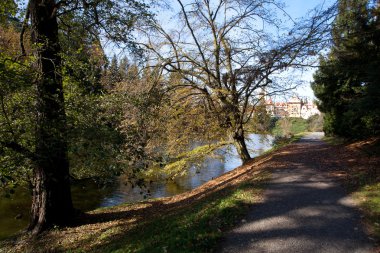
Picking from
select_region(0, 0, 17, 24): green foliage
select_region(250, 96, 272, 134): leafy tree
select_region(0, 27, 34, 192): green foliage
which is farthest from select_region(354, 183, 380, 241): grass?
select_region(0, 0, 17, 24): green foliage

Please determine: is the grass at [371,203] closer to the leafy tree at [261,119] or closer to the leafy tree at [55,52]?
the leafy tree at [55,52]

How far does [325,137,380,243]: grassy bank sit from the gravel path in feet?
0.68

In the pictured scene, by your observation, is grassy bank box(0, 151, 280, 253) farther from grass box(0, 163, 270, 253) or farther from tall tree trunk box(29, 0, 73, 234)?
tall tree trunk box(29, 0, 73, 234)

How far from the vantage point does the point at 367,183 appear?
7867mm

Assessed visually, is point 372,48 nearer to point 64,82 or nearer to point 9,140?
point 64,82

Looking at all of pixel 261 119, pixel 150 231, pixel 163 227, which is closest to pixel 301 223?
pixel 163 227

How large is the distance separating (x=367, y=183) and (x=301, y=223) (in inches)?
126

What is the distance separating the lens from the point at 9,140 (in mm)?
6680

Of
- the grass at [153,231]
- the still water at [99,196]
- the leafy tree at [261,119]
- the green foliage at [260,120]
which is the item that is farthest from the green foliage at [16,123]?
the green foliage at [260,120]

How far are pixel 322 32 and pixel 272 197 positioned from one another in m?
7.04

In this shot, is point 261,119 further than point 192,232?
Yes

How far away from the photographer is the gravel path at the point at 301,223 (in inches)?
193

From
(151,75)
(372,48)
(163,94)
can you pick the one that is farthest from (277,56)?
(151,75)

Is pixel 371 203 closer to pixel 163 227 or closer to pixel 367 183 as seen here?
pixel 367 183
